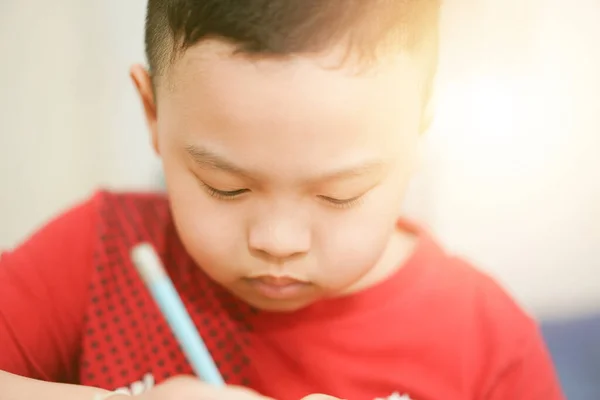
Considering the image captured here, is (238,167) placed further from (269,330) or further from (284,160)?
(269,330)

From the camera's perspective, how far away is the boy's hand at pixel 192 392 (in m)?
0.32

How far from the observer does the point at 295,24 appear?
1.01 ft

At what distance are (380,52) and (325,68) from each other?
0.10 feet

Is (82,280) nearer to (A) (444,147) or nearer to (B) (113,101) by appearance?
(B) (113,101)

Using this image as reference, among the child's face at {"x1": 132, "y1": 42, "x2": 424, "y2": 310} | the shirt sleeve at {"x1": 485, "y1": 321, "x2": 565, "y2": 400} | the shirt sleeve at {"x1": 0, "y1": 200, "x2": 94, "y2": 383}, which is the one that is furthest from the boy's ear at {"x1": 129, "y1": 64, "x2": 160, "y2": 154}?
the shirt sleeve at {"x1": 485, "y1": 321, "x2": 565, "y2": 400}

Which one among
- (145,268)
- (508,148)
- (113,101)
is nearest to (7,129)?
(113,101)

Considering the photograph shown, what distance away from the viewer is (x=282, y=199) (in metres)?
0.34

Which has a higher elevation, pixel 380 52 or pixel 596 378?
pixel 380 52

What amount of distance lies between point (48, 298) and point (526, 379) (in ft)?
0.97

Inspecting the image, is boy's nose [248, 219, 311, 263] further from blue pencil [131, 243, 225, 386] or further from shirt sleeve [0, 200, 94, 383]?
shirt sleeve [0, 200, 94, 383]

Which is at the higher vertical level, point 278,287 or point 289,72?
point 289,72

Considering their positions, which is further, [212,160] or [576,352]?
[576,352]

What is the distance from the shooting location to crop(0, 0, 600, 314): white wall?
43 cm

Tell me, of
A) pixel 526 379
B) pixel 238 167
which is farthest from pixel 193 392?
pixel 526 379
